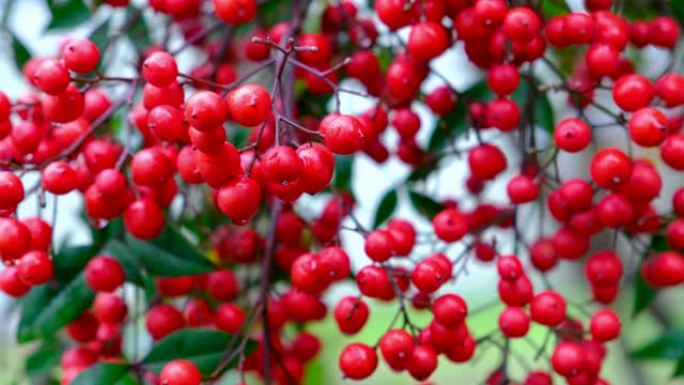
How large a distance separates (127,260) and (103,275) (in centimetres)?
4

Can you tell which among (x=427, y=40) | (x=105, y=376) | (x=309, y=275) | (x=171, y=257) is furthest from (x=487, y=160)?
(x=105, y=376)

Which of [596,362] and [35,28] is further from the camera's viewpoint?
[35,28]

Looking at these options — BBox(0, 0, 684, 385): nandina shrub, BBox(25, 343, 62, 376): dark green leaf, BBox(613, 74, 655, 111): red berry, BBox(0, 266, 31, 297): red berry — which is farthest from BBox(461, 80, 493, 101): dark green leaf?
BBox(25, 343, 62, 376): dark green leaf

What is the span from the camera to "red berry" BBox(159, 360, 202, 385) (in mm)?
828

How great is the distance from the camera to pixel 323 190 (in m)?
0.96

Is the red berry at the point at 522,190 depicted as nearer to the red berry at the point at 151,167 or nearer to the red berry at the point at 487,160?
the red berry at the point at 487,160

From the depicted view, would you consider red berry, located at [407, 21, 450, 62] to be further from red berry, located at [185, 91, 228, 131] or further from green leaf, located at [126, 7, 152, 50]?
green leaf, located at [126, 7, 152, 50]

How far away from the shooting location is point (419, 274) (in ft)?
2.79

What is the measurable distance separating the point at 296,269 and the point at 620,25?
0.44 metres

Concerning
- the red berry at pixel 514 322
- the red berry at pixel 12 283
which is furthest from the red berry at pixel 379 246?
the red berry at pixel 12 283

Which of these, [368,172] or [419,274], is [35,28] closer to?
[368,172]

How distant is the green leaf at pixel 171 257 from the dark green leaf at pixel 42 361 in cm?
39

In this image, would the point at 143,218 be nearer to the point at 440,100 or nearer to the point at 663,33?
the point at 440,100

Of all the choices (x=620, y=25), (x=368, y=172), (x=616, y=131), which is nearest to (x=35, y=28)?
(x=368, y=172)
